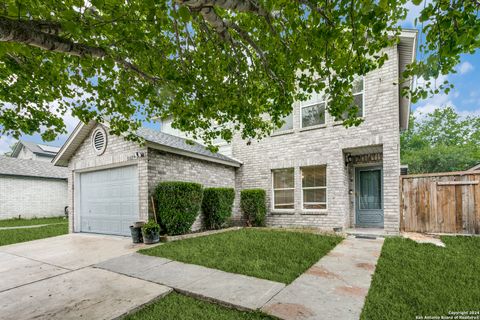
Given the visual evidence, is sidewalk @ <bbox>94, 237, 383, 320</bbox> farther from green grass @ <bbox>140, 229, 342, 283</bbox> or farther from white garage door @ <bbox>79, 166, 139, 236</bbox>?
white garage door @ <bbox>79, 166, 139, 236</bbox>

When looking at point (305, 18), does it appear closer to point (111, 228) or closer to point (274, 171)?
point (274, 171)

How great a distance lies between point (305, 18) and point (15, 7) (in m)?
3.90

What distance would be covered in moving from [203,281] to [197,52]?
4.44 meters

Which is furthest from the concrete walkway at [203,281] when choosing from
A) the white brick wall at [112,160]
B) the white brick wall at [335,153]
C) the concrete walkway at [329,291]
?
the white brick wall at [335,153]

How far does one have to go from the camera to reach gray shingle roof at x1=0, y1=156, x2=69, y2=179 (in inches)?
645

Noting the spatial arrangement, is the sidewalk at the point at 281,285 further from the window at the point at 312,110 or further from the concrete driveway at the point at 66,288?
the window at the point at 312,110

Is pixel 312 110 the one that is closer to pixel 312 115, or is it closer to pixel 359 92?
pixel 312 115

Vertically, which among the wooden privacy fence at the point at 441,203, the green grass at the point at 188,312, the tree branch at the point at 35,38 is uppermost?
the tree branch at the point at 35,38

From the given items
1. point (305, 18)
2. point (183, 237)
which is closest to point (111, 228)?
point (183, 237)

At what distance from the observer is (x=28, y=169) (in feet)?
57.9

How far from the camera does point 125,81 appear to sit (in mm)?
5531

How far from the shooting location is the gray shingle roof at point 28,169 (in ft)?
53.8

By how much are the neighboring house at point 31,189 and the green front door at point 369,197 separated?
20.1 metres

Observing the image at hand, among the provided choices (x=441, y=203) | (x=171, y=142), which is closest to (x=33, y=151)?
(x=171, y=142)
